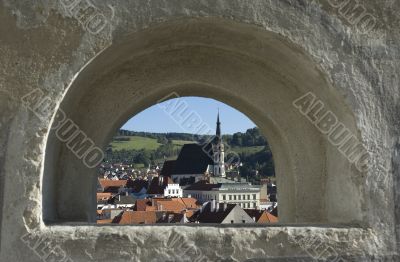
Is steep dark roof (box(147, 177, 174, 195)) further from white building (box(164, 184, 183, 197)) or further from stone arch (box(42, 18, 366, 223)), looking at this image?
stone arch (box(42, 18, 366, 223))

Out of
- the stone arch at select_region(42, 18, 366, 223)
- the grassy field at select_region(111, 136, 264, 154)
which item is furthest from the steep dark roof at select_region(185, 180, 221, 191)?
the stone arch at select_region(42, 18, 366, 223)

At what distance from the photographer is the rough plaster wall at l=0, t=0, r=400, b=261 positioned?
3070 millimetres

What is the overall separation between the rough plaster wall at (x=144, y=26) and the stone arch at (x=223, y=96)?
11cm

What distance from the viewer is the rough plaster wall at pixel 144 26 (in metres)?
3.07

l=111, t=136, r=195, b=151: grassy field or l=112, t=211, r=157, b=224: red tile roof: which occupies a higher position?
l=111, t=136, r=195, b=151: grassy field

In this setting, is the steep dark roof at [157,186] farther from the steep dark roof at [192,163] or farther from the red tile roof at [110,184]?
the steep dark roof at [192,163]

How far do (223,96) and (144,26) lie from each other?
147 cm

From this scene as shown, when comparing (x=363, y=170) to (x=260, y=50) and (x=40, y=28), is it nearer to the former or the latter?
(x=260, y=50)

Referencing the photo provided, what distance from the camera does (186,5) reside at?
3.23m

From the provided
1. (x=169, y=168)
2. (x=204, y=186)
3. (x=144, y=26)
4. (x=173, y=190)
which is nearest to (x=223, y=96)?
(x=144, y=26)

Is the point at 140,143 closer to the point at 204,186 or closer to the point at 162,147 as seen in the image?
the point at 162,147

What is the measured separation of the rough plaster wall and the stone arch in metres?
0.11

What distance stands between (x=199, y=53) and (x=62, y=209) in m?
1.73

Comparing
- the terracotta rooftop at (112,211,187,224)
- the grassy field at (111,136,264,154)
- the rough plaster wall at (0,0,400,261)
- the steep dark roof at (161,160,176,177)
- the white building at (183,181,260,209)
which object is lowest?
the terracotta rooftop at (112,211,187,224)
